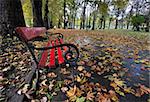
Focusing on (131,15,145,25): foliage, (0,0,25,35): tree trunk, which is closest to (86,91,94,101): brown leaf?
(0,0,25,35): tree trunk

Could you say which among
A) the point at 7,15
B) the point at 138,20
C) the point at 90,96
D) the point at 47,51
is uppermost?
the point at 138,20

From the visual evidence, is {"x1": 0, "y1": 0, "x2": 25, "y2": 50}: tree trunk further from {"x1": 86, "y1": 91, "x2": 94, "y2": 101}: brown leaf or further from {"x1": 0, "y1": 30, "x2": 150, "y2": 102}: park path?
{"x1": 86, "y1": 91, "x2": 94, "y2": 101}: brown leaf

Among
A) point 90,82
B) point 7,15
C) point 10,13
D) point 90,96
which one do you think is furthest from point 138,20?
point 90,96

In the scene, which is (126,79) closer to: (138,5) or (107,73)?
(107,73)

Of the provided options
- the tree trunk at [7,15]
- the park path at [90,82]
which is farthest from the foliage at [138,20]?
the park path at [90,82]

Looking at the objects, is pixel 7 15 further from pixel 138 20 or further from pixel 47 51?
pixel 138 20

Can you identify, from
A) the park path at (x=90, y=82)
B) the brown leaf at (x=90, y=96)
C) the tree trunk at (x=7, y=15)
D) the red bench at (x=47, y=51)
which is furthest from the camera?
the tree trunk at (x=7, y=15)

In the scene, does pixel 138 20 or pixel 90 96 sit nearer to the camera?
pixel 90 96

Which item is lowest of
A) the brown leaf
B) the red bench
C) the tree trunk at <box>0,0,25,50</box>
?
the brown leaf

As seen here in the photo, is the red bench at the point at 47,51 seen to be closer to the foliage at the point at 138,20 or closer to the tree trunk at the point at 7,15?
the tree trunk at the point at 7,15

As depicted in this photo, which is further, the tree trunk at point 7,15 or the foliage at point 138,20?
the foliage at point 138,20

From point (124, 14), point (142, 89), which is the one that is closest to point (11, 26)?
point (142, 89)

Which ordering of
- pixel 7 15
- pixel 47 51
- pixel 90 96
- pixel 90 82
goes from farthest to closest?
1. pixel 7 15
2. pixel 47 51
3. pixel 90 82
4. pixel 90 96

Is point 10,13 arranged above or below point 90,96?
above
